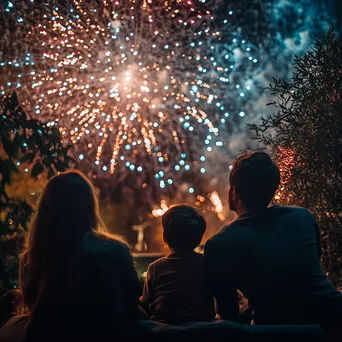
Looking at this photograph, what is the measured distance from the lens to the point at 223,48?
1135 cm

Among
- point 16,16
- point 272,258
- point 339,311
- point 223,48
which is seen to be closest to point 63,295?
point 272,258

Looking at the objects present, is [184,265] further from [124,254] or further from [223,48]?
[223,48]

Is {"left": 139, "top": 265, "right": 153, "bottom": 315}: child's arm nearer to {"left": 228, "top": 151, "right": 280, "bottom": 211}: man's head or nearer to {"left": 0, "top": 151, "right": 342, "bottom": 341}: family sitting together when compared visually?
{"left": 0, "top": 151, "right": 342, "bottom": 341}: family sitting together

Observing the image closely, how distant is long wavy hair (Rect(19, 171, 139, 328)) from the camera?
9.50ft

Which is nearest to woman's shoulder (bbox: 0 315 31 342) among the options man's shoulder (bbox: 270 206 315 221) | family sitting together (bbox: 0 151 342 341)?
family sitting together (bbox: 0 151 342 341)

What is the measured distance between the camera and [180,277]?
3727mm

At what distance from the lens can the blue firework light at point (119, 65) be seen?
391 inches

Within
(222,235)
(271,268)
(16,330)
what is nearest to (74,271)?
(16,330)

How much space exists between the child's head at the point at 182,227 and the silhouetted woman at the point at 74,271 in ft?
2.50

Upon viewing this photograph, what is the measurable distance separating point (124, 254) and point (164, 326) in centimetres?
42

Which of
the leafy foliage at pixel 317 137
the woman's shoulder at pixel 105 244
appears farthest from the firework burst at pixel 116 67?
the woman's shoulder at pixel 105 244

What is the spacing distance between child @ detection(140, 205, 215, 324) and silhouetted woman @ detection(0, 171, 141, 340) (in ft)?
2.35

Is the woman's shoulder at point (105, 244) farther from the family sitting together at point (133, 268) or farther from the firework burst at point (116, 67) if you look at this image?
the firework burst at point (116, 67)

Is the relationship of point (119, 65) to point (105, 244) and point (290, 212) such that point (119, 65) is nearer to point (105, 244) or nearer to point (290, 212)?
point (290, 212)
